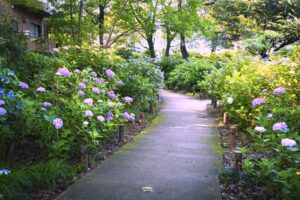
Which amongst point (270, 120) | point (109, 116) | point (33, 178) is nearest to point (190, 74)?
point (109, 116)

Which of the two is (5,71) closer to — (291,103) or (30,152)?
(30,152)

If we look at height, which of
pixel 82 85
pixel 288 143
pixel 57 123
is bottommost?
pixel 288 143

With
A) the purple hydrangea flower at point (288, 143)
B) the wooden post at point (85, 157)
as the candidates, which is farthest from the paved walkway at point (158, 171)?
the purple hydrangea flower at point (288, 143)

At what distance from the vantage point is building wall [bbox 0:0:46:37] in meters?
16.5

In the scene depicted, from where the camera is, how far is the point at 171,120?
29.4 feet

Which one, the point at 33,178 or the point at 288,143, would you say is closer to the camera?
the point at 288,143

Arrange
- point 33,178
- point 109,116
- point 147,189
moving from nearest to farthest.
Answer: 1. point 33,178
2. point 147,189
3. point 109,116

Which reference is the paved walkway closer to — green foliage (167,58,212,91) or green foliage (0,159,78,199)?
green foliage (0,159,78,199)

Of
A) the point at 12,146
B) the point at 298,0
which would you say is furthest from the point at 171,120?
the point at 298,0

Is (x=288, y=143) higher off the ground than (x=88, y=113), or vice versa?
(x=88, y=113)

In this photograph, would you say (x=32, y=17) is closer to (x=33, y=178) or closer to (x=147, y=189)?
(x=33, y=178)

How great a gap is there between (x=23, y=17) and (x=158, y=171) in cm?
1657

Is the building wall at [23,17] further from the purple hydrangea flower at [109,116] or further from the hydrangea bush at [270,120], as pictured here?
the purple hydrangea flower at [109,116]

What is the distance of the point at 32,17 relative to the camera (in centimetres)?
2003
